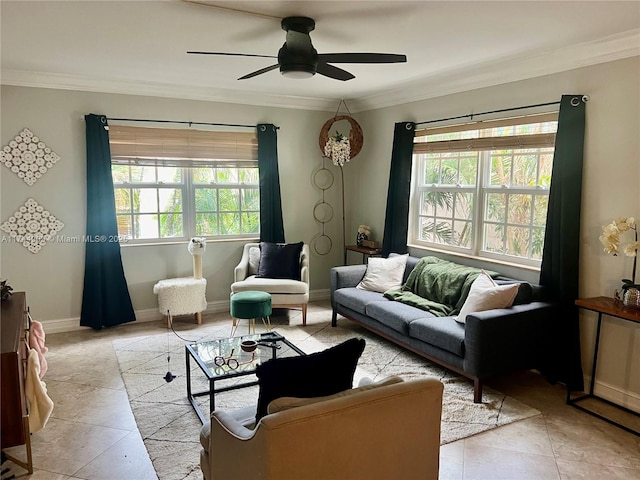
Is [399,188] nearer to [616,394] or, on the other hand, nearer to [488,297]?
[488,297]

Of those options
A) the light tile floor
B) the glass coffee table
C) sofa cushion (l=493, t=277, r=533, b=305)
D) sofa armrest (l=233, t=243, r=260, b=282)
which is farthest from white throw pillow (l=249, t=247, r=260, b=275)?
sofa cushion (l=493, t=277, r=533, b=305)

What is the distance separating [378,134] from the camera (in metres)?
5.69

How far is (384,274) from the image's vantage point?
481 cm

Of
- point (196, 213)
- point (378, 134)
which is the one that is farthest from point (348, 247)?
point (196, 213)

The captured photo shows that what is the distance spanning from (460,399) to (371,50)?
2.58 meters

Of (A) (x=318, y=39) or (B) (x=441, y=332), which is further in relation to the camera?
(B) (x=441, y=332)

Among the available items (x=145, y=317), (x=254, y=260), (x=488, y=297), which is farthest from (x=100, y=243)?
(x=488, y=297)

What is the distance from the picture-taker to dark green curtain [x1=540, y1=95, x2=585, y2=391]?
3488 mm

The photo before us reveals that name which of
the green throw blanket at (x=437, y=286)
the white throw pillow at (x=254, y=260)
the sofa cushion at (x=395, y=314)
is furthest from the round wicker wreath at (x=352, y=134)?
the sofa cushion at (x=395, y=314)

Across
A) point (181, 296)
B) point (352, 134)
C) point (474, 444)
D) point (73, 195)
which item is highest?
point (352, 134)

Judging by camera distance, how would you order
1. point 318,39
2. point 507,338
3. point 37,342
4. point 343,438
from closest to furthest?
1. point 343,438
2. point 37,342
3. point 318,39
4. point 507,338

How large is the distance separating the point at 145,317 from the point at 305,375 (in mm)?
3831

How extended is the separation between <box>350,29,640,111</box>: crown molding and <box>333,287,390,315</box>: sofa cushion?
2.08 meters

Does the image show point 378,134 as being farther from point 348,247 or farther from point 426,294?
point 426,294
